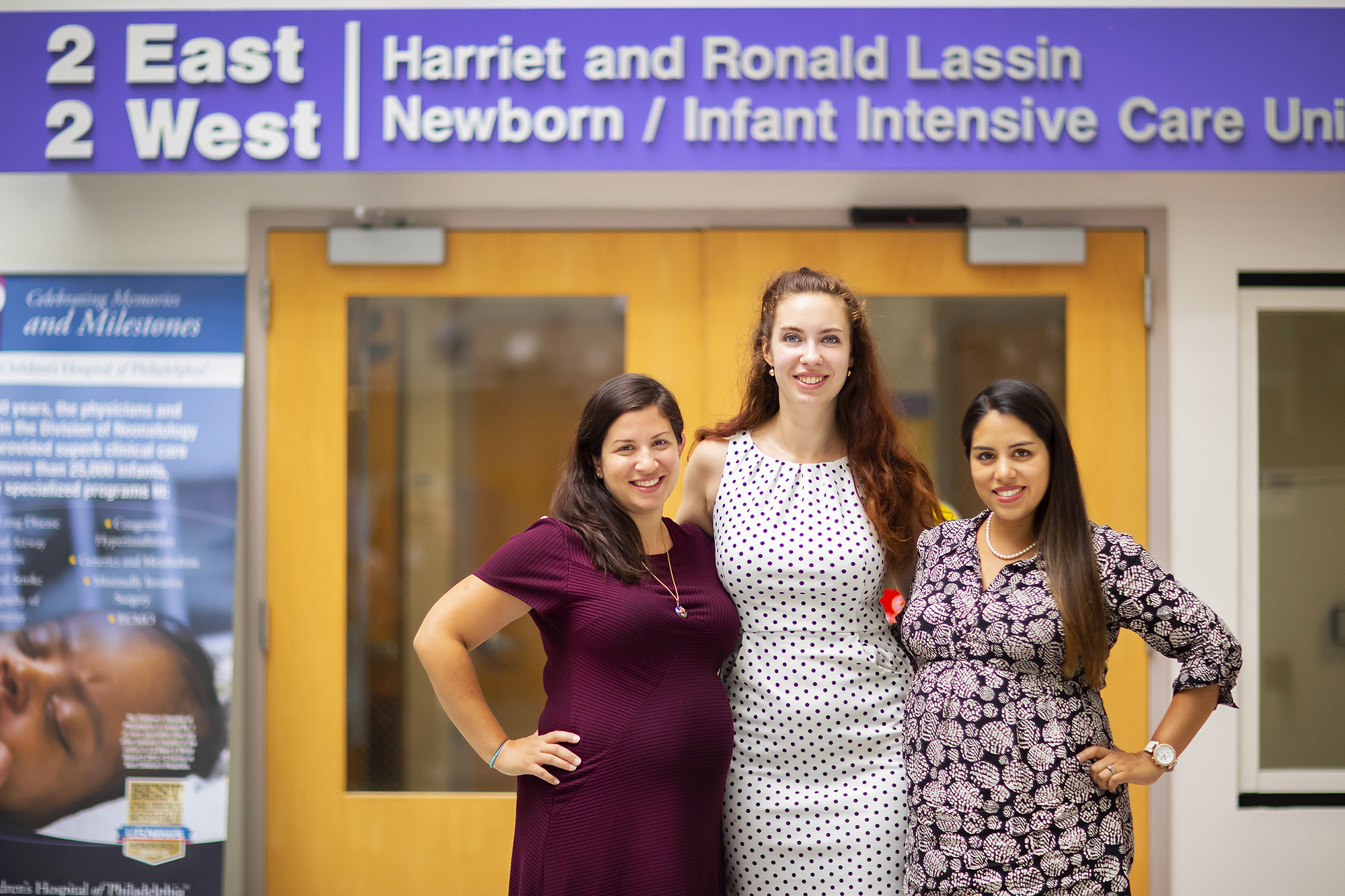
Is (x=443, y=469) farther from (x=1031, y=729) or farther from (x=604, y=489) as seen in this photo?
(x=1031, y=729)

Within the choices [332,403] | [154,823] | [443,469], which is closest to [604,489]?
[443,469]

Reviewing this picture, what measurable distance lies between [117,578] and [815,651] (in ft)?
7.12

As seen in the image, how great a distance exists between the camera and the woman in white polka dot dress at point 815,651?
1799 mm

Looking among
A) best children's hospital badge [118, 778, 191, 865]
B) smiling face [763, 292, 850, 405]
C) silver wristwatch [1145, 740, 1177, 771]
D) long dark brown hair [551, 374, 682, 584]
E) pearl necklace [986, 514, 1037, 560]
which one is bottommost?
best children's hospital badge [118, 778, 191, 865]

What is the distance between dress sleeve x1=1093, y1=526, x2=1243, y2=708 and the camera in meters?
1.57

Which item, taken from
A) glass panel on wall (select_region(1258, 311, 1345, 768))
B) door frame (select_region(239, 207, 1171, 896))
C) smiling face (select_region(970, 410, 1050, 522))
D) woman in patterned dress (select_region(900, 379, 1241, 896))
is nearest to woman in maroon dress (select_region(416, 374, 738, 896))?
woman in patterned dress (select_region(900, 379, 1241, 896))

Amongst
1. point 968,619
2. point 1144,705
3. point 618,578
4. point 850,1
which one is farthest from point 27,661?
point 1144,705

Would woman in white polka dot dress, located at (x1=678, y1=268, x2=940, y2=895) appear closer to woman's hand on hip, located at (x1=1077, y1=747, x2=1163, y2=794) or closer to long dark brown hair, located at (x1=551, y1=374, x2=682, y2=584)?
long dark brown hair, located at (x1=551, y1=374, x2=682, y2=584)

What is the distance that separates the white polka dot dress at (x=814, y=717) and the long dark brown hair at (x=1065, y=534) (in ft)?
1.12

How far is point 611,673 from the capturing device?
1.71 metres

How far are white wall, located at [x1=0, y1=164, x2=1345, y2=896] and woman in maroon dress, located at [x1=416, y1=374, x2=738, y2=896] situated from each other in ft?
4.29

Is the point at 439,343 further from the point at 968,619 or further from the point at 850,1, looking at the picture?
the point at 968,619

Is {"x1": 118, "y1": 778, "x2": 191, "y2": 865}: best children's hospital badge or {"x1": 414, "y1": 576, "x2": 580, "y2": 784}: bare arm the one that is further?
{"x1": 118, "y1": 778, "x2": 191, "y2": 865}: best children's hospital badge

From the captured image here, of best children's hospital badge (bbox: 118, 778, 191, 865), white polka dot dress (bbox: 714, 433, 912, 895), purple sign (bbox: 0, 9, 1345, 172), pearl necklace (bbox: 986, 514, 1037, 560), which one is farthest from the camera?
best children's hospital badge (bbox: 118, 778, 191, 865)
